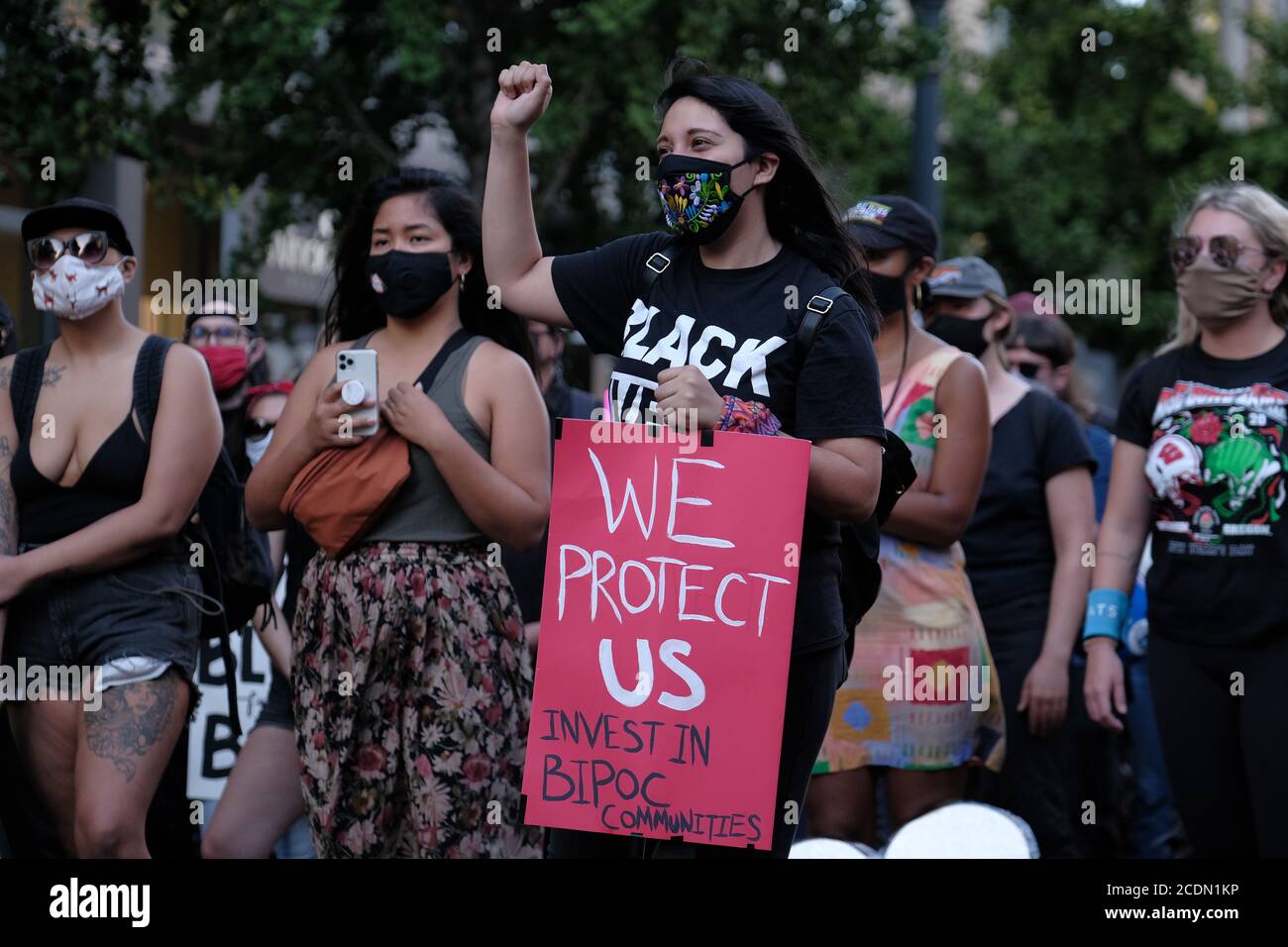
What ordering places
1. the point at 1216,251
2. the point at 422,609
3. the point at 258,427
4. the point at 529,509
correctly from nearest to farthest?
the point at 422,609 < the point at 529,509 < the point at 1216,251 < the point at 258,427

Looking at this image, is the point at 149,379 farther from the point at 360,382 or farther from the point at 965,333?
the point at 965,333

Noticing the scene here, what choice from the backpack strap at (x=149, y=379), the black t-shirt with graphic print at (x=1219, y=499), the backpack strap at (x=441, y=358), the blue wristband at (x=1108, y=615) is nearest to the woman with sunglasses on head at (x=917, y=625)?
the blue wristband at (x=1108, y=615)

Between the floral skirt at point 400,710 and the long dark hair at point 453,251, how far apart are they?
2.33 ft

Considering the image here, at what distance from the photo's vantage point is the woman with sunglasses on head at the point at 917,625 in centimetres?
461

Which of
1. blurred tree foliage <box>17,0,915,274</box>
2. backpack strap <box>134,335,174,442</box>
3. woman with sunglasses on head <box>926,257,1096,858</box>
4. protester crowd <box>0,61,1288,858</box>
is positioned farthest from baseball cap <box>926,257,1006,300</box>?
blurred tree foliage <box>17,0,915,274</box>

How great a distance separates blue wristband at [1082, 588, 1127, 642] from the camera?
4699 millimetres

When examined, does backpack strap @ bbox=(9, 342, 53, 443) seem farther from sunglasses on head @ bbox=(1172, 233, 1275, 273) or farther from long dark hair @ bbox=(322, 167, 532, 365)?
sunglasses on head @ bbox=(1172, 233, 1275, 273)

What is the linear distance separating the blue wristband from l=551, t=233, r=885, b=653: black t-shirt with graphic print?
1.58 metres

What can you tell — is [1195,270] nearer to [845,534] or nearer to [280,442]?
[845,534]

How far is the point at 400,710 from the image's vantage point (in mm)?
4031

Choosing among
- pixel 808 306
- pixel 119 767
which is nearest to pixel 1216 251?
pixel 808 306

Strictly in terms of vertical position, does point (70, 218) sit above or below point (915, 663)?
above

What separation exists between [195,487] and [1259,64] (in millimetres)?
19781

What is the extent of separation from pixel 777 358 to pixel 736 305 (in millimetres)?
153
